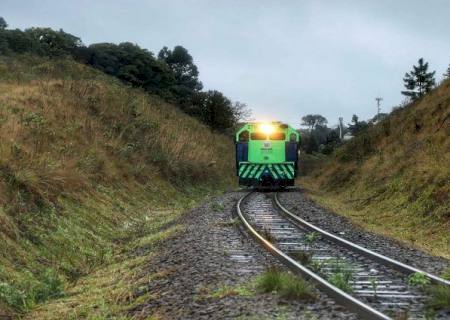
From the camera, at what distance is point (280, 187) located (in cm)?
3198

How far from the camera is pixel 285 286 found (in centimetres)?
704

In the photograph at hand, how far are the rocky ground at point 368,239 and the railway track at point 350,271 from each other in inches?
21.2

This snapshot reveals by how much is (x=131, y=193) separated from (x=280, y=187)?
503 inches

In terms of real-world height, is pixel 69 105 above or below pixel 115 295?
above

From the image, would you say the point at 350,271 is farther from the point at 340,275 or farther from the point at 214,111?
the point at 214,111

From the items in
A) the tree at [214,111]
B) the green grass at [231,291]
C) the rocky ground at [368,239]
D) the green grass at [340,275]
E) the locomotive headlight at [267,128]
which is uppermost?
the tree at [214,111]

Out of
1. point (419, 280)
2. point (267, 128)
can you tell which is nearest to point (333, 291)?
point (419, 280)

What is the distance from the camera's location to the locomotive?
97.1ft

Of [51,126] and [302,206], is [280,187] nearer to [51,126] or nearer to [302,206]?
[302,206]

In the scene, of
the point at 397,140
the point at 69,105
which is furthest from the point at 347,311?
the point at 397,140

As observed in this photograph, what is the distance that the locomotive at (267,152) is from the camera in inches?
1165

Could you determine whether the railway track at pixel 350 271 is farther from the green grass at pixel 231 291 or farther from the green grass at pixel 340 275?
the green grass at pixel 231 291

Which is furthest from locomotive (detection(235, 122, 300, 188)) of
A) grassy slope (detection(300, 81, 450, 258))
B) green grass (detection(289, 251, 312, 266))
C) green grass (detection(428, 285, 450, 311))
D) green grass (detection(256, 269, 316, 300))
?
green grass (detection(428, 285, 450, 311))

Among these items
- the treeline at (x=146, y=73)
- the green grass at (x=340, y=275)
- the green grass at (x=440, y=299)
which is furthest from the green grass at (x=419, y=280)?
the treeline at (x=146, y=73)
